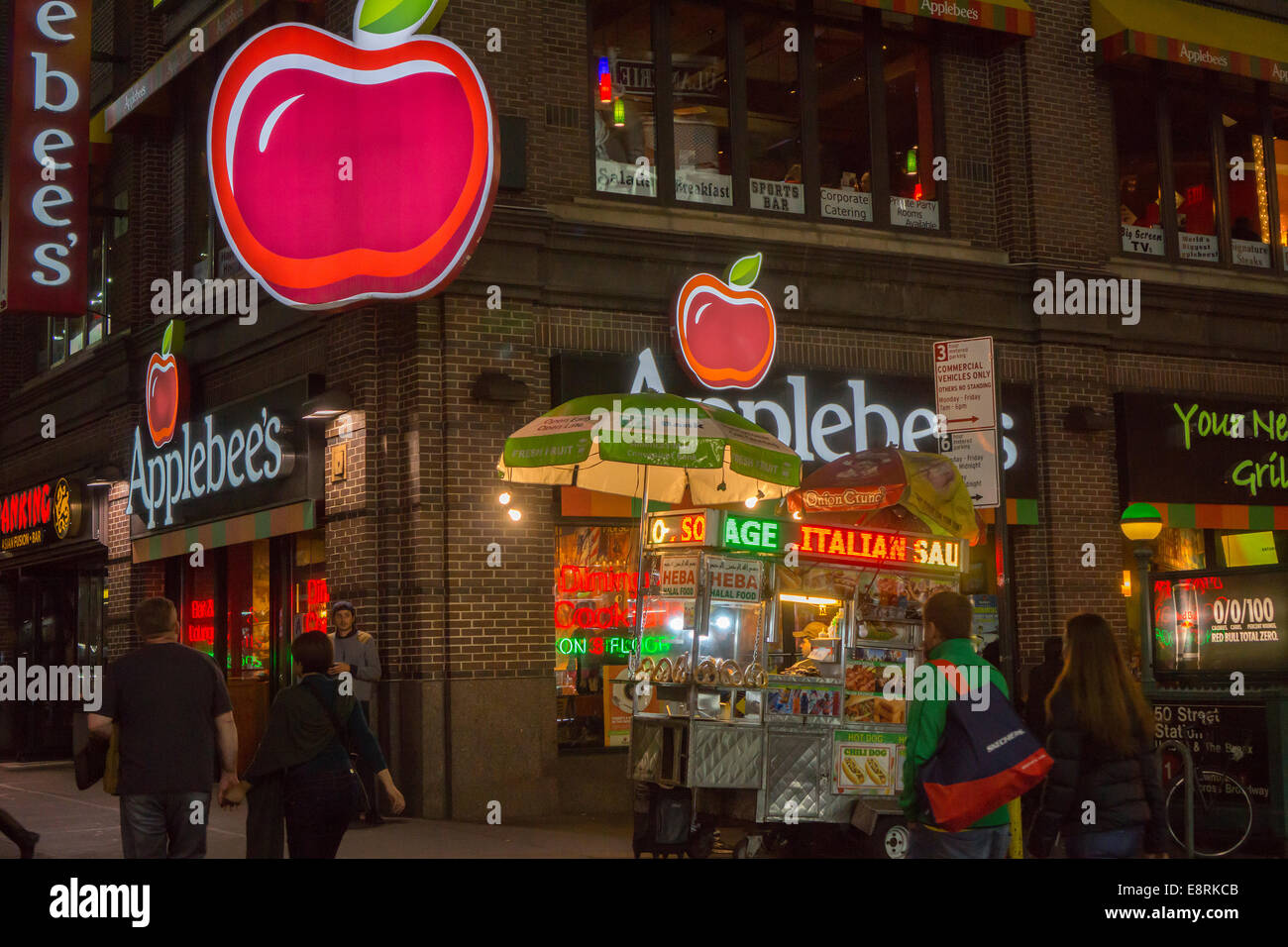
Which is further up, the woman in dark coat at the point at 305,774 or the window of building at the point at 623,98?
the window of building at the point at 623,98

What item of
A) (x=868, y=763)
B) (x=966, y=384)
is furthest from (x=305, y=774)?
(x=966, y=384)

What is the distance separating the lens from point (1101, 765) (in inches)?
267

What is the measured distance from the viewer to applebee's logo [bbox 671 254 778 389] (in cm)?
1470

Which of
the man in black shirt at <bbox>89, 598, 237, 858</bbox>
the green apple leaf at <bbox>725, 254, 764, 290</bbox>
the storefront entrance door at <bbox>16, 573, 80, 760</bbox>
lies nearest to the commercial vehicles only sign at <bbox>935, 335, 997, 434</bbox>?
the green apple leaf at <bbox>725, 254, 764, 290</bbox>

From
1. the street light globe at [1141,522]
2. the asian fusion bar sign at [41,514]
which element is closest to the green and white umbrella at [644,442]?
the street light globe at [1141,522]

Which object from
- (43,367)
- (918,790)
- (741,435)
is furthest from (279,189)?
(43,367)

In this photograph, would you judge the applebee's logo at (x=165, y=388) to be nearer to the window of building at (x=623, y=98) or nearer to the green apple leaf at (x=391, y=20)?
the green apple leaf at (x=391, y=20)

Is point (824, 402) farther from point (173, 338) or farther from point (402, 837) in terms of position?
point (173, 338)

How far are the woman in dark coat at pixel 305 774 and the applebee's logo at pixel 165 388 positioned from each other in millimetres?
11113

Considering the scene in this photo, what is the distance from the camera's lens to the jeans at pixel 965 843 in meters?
6.39

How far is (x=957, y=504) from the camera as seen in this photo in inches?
445

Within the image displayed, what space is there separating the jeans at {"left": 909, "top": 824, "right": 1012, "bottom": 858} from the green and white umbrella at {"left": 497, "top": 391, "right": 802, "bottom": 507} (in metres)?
4.42

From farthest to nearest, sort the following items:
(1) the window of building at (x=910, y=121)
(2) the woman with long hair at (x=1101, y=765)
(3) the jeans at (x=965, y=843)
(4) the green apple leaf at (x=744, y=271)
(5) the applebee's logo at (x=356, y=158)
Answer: (1) the window of building at (x=910, y=121) < (4) the green apple leaf at (x=744, y=271) < (5) the applebee's logo at (x=356, y=158) < (2) the woman with long hair at (x=1101, y=765) < (3) the jeans at (x=965, y=843)

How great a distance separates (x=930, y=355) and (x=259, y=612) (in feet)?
27.5
